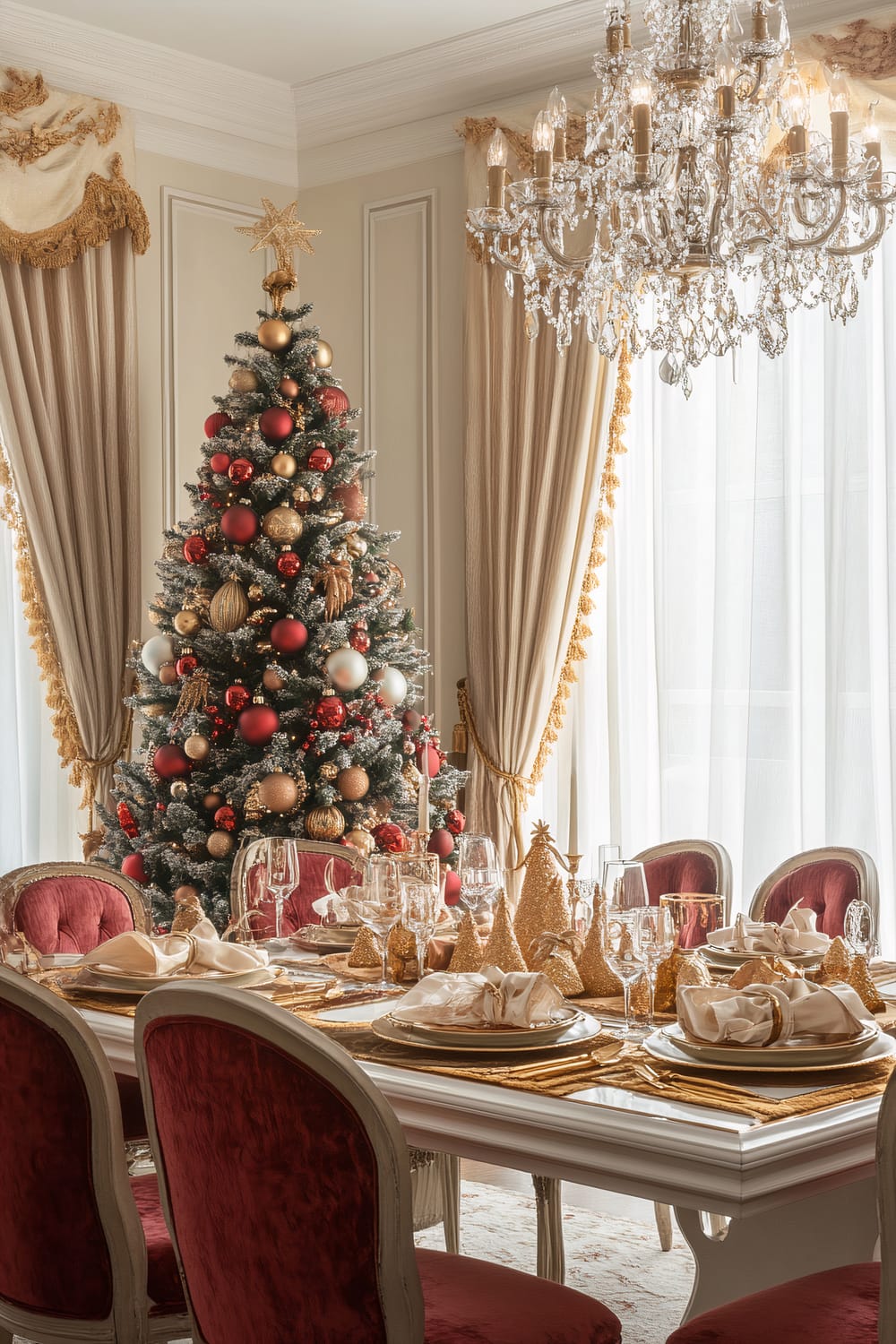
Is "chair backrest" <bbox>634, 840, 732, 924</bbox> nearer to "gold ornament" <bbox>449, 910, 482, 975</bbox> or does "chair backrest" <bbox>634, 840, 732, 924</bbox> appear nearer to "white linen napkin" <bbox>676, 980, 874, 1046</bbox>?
"gold ornament" <bbox>449, 910, 482, 975</bbox>

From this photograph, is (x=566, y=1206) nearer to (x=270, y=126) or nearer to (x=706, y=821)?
(x=706, y=821)

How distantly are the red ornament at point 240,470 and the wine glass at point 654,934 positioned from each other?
2847 millimetres

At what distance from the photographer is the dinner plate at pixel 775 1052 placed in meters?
1.96

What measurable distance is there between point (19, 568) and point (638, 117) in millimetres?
3090

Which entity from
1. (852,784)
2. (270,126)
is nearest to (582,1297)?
(852,784)

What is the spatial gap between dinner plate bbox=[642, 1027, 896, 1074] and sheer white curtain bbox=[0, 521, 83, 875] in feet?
11.7

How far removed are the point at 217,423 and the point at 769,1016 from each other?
3.26 metres

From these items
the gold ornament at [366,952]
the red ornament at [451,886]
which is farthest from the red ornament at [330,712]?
the gold ornament at [366,952]

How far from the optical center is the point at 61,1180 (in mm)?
2131

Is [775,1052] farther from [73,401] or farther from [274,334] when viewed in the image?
[73,401]

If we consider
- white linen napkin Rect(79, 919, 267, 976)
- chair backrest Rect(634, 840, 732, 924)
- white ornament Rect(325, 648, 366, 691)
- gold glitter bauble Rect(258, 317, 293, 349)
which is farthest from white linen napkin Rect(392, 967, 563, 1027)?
gold glitter bauble Rect(258, 317, 293, 349)

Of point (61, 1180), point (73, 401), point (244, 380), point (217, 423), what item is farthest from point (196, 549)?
point (61, 1180)

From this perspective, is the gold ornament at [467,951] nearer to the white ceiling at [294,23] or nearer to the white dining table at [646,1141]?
the white dining table at [646,1141]

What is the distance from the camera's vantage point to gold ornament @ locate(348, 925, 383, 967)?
277 cm
